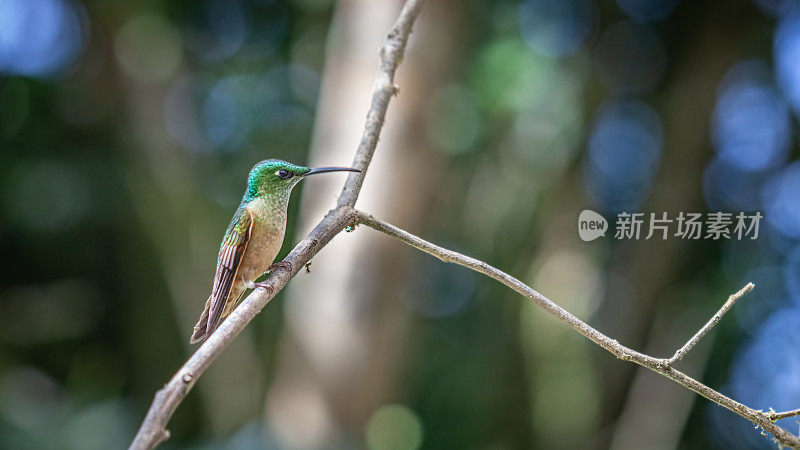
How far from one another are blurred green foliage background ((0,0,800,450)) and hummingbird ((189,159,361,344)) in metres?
2.56

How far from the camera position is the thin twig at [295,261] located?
0.79 meters

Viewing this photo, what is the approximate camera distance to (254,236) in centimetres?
169

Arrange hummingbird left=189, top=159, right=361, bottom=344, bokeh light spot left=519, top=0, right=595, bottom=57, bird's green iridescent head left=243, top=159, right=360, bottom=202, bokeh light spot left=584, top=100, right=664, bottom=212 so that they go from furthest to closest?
bokeh light spot left=519, top=0, right=595, bottom=57
bokeh light spot left=584, top=100, right=664, bottom=212
bird's green iridescent head left=243, top=159, right=360, bottom=202
hummingbird left=189, top=159, right=361, bottom=344

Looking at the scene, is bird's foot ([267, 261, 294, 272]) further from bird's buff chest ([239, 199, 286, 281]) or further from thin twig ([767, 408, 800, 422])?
thin twig ([767, 408, 800, 422])

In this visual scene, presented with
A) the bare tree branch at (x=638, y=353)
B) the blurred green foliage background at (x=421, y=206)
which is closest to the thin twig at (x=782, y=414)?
the bare tree branch at (x=638, y=353)

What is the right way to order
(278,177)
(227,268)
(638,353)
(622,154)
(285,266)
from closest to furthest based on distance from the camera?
(638,353)
(285,266)
(227,268)
(278,177)
(622,154)

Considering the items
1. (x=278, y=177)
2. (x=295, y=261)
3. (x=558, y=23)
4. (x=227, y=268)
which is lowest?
(x=227, y=268)

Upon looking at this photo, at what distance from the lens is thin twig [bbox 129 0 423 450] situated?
0.79m

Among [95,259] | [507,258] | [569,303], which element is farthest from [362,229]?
[95,259]

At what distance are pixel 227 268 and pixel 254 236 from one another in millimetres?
118

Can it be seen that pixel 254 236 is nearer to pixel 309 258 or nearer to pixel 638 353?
pixel 309 258

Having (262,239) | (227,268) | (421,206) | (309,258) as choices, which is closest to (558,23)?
(421,206)

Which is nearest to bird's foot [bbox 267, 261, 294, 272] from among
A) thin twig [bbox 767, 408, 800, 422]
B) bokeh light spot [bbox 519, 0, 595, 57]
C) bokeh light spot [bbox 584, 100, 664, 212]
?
thin twig [bbox 767, 408, 800, 422]

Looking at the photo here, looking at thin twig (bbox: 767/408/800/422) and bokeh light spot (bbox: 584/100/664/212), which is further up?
bokeh light spot (bbox: 584/100/664/212)
